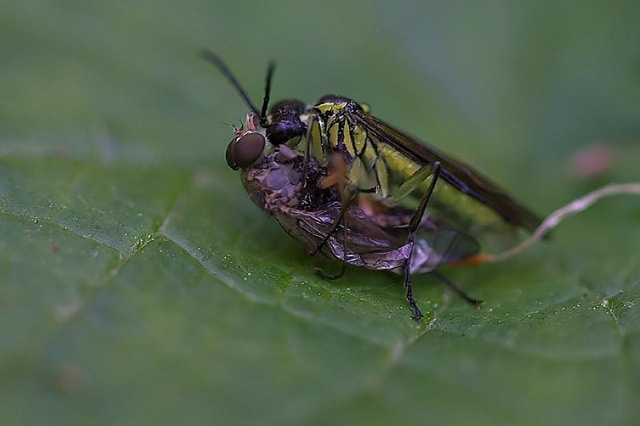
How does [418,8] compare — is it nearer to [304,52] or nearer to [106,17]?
[304,52]

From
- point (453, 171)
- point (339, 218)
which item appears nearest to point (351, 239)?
point (339, 218)

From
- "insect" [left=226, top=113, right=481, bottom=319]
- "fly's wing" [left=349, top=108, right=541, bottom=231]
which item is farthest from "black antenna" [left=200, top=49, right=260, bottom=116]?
"fly's wing" [left=349, top=108, right=541, bottom=231]

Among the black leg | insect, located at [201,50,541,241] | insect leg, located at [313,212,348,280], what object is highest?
insect, located at [201,50,541,241]

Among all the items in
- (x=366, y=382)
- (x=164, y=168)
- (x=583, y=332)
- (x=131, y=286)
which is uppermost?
(x=583, y=332)

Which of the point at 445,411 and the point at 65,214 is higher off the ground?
the point at 445,411

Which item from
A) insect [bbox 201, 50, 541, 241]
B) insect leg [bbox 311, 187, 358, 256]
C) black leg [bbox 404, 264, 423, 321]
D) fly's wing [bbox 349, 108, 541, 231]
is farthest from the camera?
fly's wing [bbox 349, 108, 541, 231]

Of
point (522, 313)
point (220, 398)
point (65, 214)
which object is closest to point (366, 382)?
point (220, 398)

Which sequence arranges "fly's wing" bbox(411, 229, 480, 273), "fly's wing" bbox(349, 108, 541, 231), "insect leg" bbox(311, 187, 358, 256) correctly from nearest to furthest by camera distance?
"insect leg" bbox(311, 187, 358, 256) < "fly's wing" bbox(411, 229, 480, 273) < "fly's wing" bbox(349, 108, 541, 231)

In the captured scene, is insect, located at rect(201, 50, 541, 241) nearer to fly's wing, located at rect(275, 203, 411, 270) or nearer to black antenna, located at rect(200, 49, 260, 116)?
black antenna, located at rect(200, 49, 260, 116)
